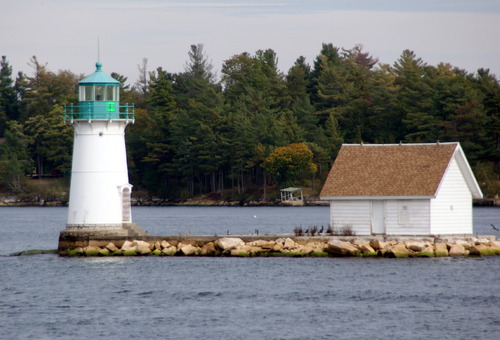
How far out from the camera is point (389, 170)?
39.7 metres

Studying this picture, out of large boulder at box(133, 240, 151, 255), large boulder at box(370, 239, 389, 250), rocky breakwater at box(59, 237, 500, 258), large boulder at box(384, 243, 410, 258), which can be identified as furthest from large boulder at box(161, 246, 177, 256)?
large boulder at box(384, 243, 410, 258)

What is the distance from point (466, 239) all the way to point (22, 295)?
16.4 metres

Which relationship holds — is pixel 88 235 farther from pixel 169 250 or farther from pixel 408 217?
pixel 408 217

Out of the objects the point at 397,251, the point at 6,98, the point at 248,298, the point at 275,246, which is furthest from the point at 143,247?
the point at 6,98

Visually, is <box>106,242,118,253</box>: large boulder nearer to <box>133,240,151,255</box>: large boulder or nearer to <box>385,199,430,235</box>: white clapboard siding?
<box>133,240,151,255</box>: large boulder

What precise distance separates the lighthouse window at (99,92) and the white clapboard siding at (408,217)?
1128 cm

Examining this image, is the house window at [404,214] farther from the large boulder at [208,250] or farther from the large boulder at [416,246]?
the large boulder at [208,250]

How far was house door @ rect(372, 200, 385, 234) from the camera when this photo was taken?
38.6 metres

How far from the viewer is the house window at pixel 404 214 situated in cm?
3825

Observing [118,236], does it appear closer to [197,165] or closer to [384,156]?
[384,156]

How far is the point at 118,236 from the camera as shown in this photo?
1531 inches

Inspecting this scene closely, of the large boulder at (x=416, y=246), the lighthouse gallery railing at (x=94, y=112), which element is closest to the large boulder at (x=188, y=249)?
the lighthouse gallery railing at (x=94, y=112)

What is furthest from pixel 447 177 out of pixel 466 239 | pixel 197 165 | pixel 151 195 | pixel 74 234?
pixel 151 195

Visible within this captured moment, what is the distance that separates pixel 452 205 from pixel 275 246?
6709 mm
